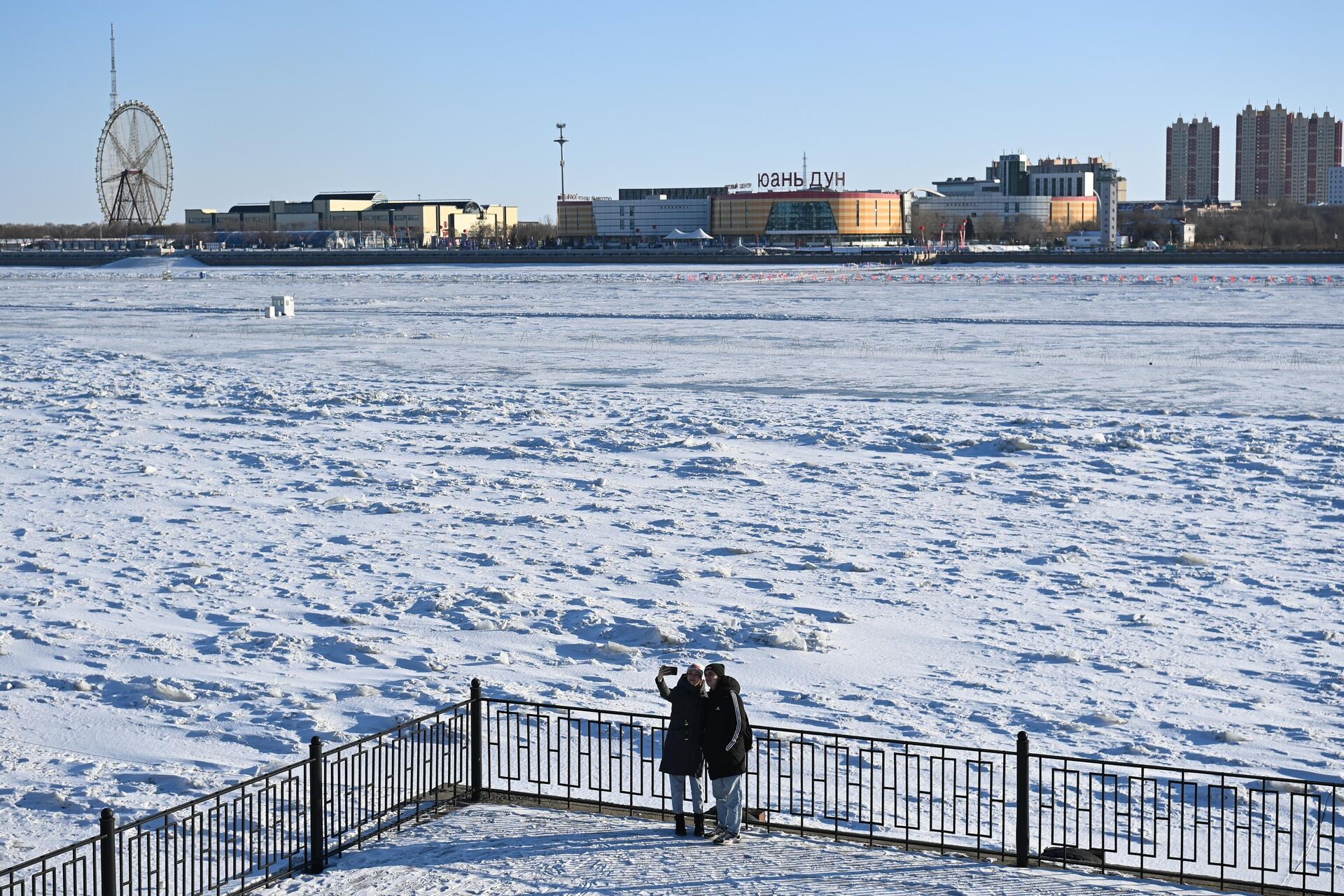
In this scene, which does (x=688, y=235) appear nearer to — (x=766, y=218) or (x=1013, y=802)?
(x=766, y=218)

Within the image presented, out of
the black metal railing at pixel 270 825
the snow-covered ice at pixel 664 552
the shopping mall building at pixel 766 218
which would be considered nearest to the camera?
the black metal railing at pixel 270 825

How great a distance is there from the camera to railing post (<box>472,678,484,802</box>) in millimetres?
10383

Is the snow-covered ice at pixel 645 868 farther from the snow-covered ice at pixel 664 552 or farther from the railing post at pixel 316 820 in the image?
the snow-covered ice at pixel 664 552

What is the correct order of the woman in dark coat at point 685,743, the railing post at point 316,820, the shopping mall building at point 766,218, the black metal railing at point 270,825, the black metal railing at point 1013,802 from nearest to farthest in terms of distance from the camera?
the black metal railing at point 270,825 < the railing post at point 316,820 < the black metal railing at point 1013,802 < the woman in dark coat at point 685,743 < the shopping mall building at point 766,218

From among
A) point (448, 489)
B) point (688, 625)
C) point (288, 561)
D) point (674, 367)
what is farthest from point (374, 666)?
point (674, 367)

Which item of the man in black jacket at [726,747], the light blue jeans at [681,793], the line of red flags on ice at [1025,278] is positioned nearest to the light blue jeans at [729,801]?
the man in black jacket at [726,747]

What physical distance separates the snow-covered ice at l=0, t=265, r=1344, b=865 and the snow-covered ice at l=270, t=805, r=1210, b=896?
218 cm

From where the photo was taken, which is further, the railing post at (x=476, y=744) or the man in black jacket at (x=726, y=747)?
Answer: the railing post at (x=476, y=744)

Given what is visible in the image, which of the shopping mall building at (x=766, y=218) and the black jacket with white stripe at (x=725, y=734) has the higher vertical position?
the shopping mall building at (x=766, y=218)

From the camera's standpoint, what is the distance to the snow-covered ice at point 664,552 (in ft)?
40.5

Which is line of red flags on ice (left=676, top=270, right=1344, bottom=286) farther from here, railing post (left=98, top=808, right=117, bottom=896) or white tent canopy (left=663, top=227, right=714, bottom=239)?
railing post (left=98, top=808, right=117, bottom=896)

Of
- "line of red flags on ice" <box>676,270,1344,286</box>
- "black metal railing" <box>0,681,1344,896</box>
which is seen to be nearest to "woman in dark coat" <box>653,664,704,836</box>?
"black metal railing" <box>0,681,1344,896</box>

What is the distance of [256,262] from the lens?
13738 cm

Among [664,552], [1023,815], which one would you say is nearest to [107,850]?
[1023,815]
